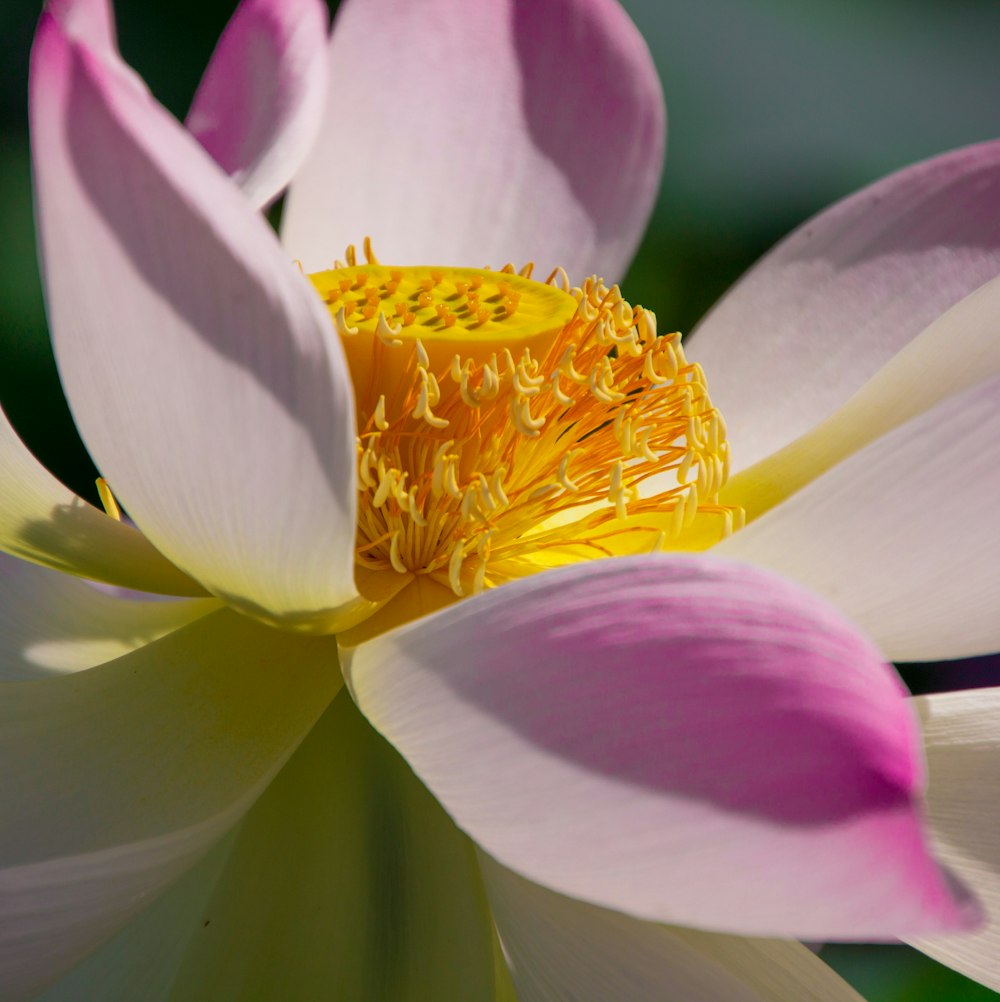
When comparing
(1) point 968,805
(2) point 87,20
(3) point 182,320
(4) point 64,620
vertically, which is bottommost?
(1) point 968,805

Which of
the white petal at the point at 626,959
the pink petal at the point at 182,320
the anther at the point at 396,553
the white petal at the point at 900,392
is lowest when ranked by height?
the white petal at the point at 626,959

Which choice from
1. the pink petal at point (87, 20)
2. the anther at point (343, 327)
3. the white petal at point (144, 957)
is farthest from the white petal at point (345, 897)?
the pink petal at point (87, 20)

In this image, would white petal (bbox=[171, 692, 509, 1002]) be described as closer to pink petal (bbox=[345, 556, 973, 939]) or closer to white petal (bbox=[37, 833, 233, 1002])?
white petal (bbox=[37, 833, 233, 1002])

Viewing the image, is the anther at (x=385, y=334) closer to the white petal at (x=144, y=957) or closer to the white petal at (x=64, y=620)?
the white petal at (x=64, y=620)

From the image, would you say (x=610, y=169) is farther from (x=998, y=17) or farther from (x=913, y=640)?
(x=998, y=17)

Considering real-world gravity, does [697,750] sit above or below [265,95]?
below

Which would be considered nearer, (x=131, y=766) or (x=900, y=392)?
(x=131, y=766)

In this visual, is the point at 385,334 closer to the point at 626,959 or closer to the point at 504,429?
the point at 504,429

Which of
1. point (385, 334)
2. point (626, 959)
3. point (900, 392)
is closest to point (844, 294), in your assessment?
point (900, 392)
